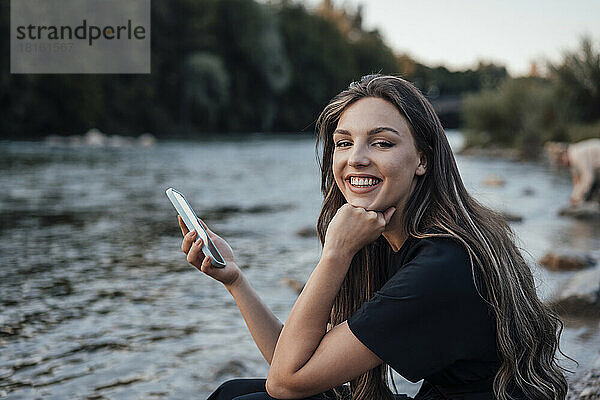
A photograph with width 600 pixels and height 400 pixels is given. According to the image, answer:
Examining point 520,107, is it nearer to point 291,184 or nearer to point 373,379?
point 291,184

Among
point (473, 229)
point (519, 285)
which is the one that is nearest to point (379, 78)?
point (473, 229)

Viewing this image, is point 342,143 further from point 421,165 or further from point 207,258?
point 207,258

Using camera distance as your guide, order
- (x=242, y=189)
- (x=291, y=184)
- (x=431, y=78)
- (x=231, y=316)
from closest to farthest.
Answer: (x=231, y=316), (x=242, y=189), (x=291, y=184), (x=431, y=78)

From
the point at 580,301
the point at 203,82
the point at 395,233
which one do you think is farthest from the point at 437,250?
the point at 203,82

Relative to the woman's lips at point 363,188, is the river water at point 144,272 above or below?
below

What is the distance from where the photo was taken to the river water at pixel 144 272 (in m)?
3.50

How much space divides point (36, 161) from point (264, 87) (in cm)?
2321

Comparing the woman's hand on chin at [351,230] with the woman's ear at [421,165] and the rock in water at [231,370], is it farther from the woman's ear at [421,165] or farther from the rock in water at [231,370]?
the rock in water at [231,370]

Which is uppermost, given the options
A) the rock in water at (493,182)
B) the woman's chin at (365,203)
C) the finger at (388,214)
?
the woman's chin at (365,203)

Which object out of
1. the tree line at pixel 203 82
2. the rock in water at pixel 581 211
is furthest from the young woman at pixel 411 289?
the tree line at pixel 203 82

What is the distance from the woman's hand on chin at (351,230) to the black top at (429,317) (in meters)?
0.13

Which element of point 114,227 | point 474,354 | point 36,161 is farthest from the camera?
point 36,161

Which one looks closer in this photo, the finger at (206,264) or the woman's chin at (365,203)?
the woman's chin at (365,203)

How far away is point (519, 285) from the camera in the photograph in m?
1.72
